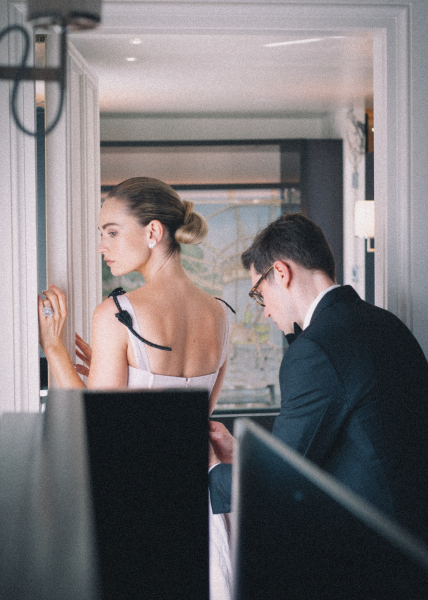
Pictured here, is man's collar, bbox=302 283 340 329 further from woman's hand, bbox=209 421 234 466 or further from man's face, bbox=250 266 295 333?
woman's hand, bbox=209 421 234 466

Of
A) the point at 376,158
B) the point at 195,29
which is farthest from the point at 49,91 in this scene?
the point at 376,158

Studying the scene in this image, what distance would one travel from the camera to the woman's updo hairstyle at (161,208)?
172cm

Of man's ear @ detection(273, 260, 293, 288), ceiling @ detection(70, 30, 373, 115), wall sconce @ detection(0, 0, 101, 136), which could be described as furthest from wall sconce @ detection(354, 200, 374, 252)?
wall sconce @ detection(0, 0, 101, 136)

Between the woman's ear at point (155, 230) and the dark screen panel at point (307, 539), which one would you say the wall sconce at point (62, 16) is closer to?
the dark screen panel at point (307, 539)

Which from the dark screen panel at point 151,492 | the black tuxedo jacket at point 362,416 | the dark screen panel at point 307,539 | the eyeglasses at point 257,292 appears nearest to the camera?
the dark screen panel at point 307,539

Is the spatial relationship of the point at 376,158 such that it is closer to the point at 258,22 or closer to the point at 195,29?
the point at 258,22

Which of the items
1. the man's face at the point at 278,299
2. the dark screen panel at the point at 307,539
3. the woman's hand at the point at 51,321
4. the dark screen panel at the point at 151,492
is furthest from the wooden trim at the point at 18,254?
the dark screen panel at the point at 307,539

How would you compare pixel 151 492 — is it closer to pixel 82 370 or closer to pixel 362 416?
pixel 362 416

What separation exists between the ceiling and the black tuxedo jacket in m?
1.99

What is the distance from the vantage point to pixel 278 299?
5.14 ft

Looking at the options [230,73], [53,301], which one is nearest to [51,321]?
[53,301]

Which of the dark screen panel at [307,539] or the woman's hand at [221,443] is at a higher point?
the dark screen panel at [307,539]

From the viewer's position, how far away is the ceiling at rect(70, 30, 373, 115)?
3.52 meters

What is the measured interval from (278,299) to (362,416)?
0.44 meters
